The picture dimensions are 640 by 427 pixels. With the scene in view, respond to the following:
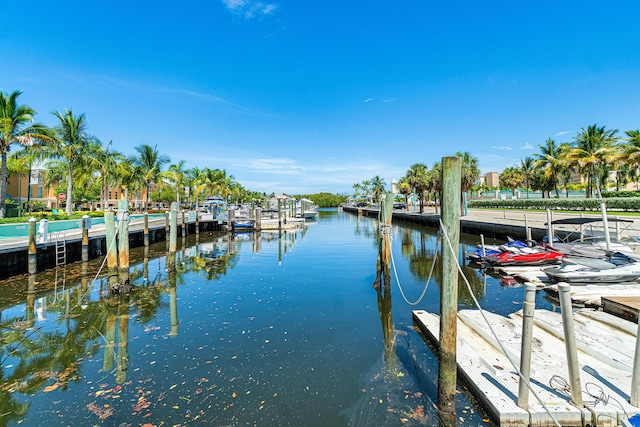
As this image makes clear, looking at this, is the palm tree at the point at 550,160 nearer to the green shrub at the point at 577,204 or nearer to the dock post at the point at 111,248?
the green shrub at the point at 577,204

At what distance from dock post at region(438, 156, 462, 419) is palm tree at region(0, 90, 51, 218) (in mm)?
29477

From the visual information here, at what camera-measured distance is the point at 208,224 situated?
121ft

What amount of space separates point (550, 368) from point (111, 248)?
12.5 metres

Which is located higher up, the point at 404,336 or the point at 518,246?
the point at 518,246

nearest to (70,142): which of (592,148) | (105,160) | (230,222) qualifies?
(105,160)

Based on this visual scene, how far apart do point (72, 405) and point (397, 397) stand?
17.1ft

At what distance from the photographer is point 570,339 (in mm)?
3670

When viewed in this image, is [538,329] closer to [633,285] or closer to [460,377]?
[460,377]

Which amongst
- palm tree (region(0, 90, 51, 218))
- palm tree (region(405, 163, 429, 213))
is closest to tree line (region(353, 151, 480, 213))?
palm tree (region(405, 163, 429, 213))

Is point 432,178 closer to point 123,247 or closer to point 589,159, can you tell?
point 589,159

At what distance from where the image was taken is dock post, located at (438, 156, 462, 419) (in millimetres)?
4453

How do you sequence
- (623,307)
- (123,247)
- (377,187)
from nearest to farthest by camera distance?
1. (623,307)
2. (123,247)
3. (377,187)

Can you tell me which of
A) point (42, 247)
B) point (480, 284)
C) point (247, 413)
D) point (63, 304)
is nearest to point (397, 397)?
point (247, 413)

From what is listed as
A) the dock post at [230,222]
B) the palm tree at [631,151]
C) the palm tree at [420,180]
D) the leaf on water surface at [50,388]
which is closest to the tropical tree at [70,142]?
the dock post at [230,222]
